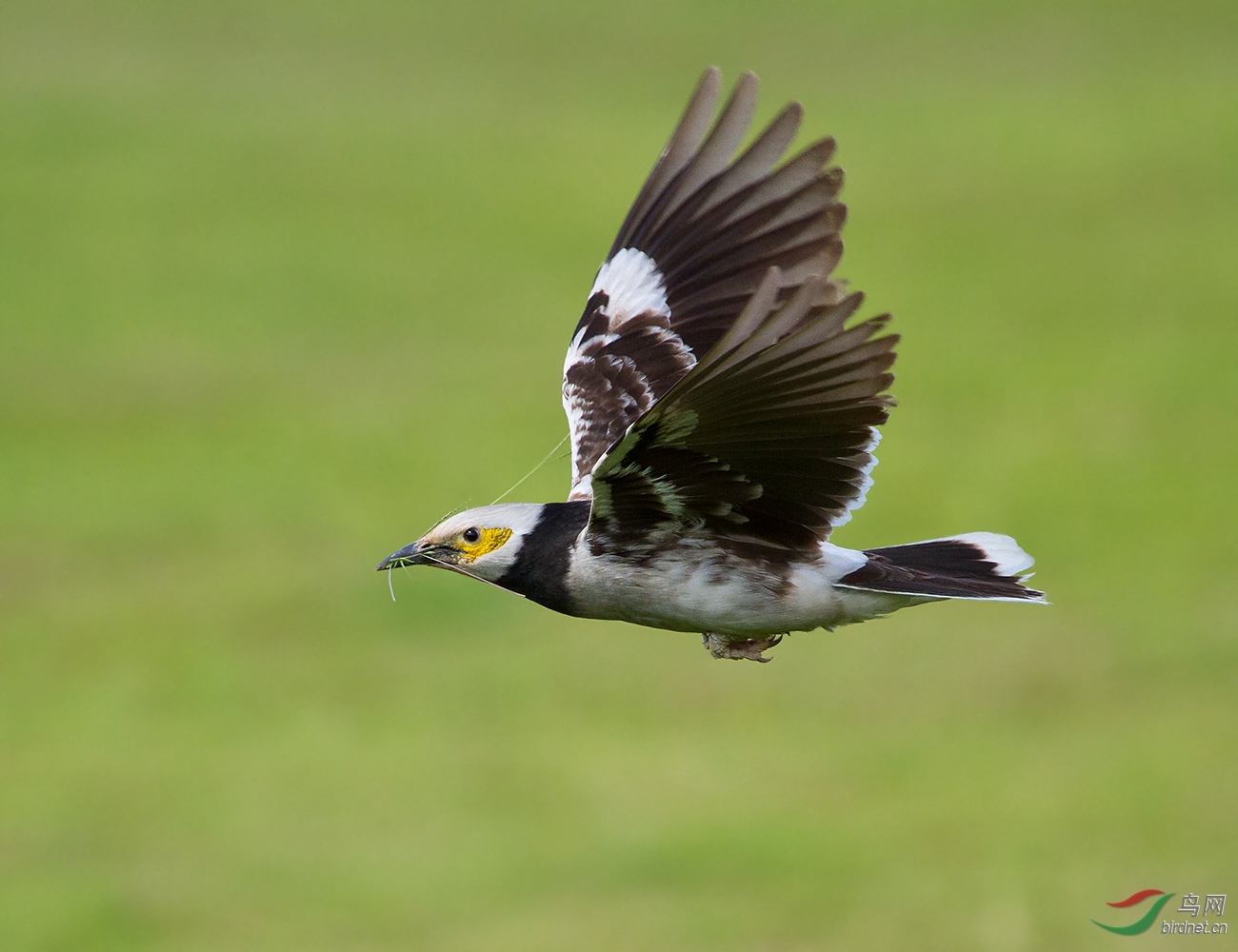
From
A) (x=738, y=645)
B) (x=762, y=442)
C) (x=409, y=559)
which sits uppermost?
(x=762, y=442)

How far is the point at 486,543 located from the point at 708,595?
2.40 feet

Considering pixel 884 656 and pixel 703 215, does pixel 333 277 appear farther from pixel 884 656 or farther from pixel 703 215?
pixel 703 215

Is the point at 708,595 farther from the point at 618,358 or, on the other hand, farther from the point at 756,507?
the point at 618,358

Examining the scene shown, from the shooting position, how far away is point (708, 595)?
669 centimetres

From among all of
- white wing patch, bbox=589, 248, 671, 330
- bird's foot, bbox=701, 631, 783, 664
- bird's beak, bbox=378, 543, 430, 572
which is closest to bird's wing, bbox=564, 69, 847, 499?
white wing patch, bbox=589, 248, 671, 330

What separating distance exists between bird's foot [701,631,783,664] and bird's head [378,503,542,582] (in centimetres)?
Answer: 87

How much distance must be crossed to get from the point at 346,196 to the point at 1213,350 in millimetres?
19001

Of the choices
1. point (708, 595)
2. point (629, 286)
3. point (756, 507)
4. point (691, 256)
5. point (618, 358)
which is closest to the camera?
point (708, 595)

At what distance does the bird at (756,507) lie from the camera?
634 centimetres

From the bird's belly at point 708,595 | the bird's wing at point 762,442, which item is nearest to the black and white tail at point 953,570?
the bird's belly at point 708,595

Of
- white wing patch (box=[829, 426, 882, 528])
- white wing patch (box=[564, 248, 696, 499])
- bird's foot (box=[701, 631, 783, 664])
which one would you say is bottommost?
bird's foot (box=[701, 631, 783, 664])

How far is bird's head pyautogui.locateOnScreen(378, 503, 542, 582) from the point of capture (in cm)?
657

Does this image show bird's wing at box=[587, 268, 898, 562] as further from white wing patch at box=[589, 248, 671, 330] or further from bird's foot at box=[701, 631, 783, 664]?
white wing patch at box=[589, 248, 671, 330]

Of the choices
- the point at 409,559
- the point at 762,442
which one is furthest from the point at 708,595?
the point at 409,559
